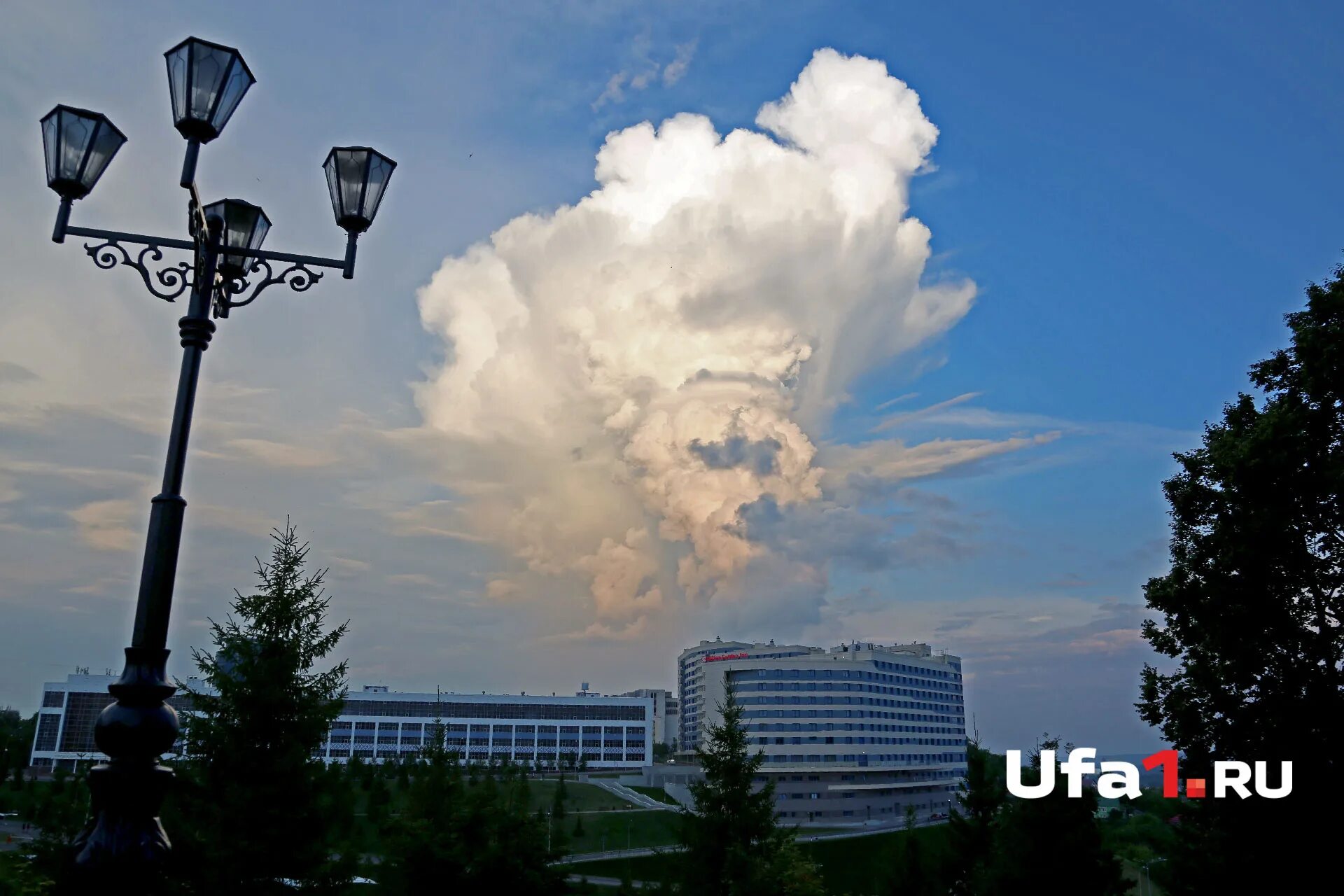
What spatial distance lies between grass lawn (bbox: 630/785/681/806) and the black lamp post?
3840 inches

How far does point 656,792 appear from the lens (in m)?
110

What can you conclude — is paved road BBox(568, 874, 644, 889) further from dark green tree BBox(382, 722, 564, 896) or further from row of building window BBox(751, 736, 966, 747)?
dark green tree BBox(382, 722, 564, 896)

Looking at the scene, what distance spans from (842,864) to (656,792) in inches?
1459

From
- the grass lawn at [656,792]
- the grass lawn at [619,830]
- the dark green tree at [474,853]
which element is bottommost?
the grass lawn at [619,830]

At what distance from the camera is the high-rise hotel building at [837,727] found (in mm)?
110688

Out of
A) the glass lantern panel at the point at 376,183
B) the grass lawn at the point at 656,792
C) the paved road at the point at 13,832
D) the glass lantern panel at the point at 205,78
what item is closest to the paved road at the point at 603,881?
the paved road at the point at 13,832

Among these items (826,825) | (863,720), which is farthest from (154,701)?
(863,720)

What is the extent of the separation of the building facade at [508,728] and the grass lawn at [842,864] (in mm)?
64891

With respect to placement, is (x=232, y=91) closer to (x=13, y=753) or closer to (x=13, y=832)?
(x=13, y=832)

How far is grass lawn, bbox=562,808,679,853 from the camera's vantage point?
76188 millimetres

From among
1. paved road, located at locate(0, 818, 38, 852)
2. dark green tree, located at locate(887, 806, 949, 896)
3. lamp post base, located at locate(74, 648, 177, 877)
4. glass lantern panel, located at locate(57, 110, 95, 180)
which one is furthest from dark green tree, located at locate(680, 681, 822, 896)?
paved road, located at locate(0, 818, 38, 852)

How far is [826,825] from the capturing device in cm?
10312

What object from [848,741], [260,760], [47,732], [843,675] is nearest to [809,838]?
[848,741]

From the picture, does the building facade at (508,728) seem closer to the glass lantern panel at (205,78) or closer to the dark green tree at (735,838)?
the dark green tree at (735,838)
